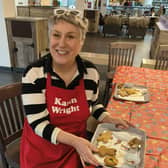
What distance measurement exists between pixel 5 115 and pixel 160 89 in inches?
50.4

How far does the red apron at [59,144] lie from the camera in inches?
37.6

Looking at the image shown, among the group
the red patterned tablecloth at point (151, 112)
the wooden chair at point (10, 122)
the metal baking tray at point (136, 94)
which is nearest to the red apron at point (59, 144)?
the wooden chair at point (10, 122)

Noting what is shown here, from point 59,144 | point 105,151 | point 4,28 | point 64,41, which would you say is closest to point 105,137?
point 105,151

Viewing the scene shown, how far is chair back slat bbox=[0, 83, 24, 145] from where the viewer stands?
3.80 feet

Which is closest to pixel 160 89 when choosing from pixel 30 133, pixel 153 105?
pixel 153 105

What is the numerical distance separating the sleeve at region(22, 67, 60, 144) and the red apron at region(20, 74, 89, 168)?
34 mm

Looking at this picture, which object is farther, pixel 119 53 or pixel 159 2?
pixel 159 2

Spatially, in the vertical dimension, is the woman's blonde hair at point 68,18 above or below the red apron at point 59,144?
above

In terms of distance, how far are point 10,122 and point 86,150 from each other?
645mm

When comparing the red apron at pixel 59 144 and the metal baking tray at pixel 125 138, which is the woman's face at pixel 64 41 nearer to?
the red apron at pixel 59 144

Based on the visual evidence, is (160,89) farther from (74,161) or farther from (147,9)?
(147,9)

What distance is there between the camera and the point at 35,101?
0.92m

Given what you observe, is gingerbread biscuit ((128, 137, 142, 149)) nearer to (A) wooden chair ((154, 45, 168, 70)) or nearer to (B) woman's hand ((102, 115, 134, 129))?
(B) woman's hand ((102, 115, 134, 129))

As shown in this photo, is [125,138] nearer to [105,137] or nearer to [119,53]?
[105,137]
